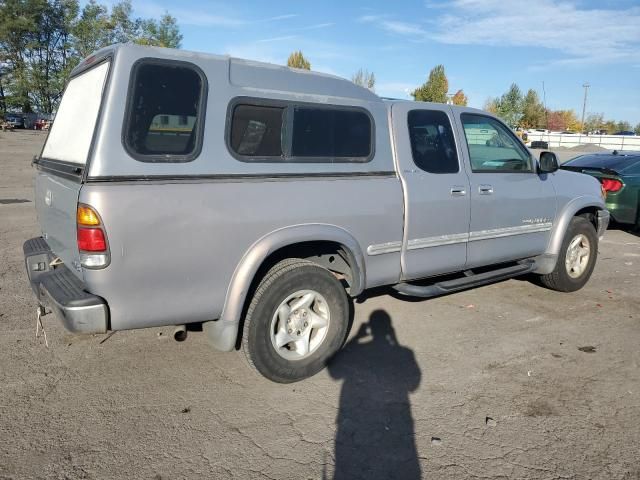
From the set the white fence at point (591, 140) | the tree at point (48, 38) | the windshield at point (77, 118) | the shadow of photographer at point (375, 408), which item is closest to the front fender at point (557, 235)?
the shadow of photographer at point (375, 408)

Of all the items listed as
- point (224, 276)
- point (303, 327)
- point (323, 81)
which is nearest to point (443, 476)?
point (303, 327)

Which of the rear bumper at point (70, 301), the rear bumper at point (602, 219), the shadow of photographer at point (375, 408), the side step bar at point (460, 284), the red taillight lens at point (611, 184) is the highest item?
the red taillight lens at point (611, 184)

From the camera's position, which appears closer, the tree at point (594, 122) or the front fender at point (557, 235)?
the front fender at point (557, 235)

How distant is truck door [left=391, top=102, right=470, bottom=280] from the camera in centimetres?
404

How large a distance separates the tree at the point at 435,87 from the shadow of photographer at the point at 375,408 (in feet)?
174

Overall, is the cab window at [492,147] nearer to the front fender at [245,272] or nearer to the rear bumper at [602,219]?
the rear bumper at [602,219]

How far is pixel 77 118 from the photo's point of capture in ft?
11.0

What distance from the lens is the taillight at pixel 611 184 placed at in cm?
902

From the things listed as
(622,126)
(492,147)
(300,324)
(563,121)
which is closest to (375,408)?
(300,324)

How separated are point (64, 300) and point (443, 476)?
235 cm

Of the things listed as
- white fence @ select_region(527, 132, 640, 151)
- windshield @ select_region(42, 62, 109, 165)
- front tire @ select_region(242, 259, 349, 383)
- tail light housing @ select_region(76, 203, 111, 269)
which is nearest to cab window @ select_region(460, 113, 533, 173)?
front tire @ select_region(242, 259, 349, 383)

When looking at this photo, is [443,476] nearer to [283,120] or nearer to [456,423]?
[456,423]

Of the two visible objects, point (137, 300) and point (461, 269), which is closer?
point (137, 300)

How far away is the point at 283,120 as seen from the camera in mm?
3432
